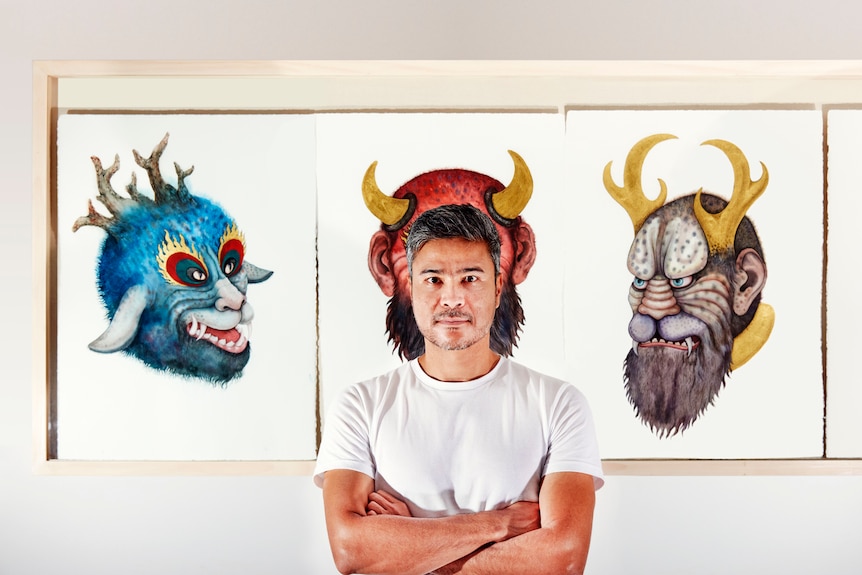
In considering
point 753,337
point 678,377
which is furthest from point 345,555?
point 753,337

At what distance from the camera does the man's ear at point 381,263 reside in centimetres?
186

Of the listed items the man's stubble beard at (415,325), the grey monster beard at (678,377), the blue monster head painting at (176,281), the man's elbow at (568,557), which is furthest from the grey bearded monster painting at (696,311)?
the blue monster head painting at (176,281)

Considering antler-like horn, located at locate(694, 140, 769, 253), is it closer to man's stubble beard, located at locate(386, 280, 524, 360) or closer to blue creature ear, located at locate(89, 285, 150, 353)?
man's stubble beard, located at locate(386, 280, 524, 360)

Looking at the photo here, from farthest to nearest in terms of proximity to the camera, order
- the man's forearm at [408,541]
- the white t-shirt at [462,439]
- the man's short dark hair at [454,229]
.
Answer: the man's short dark hair at [454,229]
the white t-shirt at [462,439]
the man's forearm at [408,541]

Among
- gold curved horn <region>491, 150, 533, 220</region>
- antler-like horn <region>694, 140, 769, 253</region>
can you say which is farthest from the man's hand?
antler-like horn <region>694, 140, 769, 253</region>

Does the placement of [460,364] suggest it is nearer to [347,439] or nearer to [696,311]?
[347,439]

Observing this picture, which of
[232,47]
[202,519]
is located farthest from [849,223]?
[202,519]

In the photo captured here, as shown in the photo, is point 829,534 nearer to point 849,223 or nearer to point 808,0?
point 849,223

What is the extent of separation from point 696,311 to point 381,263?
0.84 m

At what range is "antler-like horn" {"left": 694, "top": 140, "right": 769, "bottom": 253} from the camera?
187cm

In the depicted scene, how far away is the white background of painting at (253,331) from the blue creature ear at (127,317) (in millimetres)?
34

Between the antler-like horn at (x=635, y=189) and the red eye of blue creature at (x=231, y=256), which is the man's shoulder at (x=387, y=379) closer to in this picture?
the red eye of blue creature at (x=231, y=256)

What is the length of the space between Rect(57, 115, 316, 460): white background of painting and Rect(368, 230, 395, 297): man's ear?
0.53 feet

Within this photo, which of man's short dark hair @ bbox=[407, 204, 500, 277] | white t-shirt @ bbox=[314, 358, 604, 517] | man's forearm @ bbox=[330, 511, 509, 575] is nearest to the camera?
man's forearm @ bbox=[330, 511, 509, 575]
